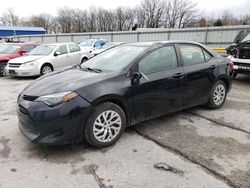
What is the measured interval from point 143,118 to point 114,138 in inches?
24.3

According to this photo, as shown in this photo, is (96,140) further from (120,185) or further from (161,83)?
(161,83)

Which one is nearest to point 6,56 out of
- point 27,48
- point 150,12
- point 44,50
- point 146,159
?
point 27,48

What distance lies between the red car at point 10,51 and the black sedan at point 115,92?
752 centimetres

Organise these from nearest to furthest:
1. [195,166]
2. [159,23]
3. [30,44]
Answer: [195,166]
[30,44]
[159,23]

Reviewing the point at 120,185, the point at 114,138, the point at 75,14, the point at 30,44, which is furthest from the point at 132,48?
the point at 75,14

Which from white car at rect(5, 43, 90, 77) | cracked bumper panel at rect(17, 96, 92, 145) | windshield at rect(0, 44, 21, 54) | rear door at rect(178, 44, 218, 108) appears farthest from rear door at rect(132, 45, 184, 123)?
windshield at rect(0, 44, 21, 54)

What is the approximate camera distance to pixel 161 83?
3887mm

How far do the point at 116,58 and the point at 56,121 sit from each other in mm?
1659

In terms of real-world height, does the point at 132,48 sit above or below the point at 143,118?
above

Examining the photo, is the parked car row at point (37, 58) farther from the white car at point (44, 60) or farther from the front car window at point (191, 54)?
the front car window at point (191, 54)

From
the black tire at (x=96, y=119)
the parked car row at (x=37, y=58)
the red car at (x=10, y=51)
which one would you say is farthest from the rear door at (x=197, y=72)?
the red car at (x=10, y=51)

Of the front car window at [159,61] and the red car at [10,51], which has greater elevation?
the front car window at [159,61]

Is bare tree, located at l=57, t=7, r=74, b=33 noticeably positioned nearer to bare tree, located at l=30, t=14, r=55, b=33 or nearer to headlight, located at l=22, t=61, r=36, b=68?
bare tree, located at l=30, t=14, r=55, b=33

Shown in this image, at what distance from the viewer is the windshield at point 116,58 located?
3.80 m
